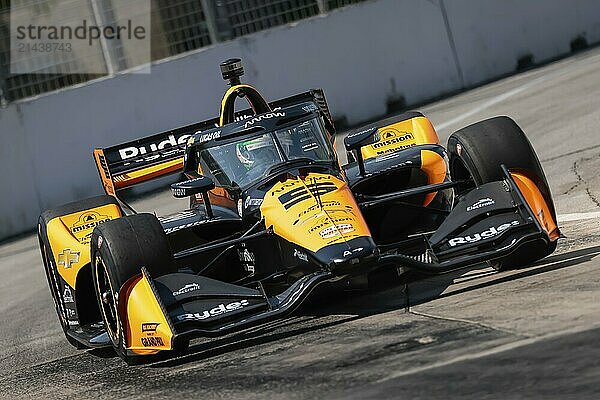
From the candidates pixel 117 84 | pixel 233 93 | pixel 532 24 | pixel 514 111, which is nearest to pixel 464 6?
pixel 532 24

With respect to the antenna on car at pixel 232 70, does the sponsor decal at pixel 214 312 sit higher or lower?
lower

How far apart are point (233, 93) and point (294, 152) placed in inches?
43.5

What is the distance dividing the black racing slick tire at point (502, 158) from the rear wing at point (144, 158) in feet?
6.17

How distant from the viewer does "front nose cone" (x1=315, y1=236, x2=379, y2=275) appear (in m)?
6.96

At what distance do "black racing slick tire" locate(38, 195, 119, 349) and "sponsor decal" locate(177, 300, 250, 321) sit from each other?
1710 mm

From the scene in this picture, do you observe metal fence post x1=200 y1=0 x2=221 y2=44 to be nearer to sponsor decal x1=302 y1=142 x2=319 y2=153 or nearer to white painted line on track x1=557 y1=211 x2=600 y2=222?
white painted line on track x1=557 y1=211 x2=600 y2=222

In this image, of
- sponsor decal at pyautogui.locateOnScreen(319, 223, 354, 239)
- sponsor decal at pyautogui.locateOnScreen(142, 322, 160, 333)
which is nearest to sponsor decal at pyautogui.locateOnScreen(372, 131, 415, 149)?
sponsor decal at pyautogui.locateOnScreen(319, 223, 354, 239)

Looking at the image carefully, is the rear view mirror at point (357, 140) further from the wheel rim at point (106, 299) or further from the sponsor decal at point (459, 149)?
the wheel rim at point (106, 299)

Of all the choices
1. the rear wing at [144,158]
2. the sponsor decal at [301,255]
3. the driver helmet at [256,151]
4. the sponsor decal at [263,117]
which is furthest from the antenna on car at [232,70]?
the sponsor decal at [301,255]

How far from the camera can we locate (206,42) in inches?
689

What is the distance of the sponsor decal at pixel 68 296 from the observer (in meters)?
8.66

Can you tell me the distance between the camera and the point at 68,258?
8.66 m

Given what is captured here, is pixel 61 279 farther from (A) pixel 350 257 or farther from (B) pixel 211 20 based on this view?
(B) pixel 211 20

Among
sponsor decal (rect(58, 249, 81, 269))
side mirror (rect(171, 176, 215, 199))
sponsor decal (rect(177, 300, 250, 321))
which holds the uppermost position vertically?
side mirror (rect(171, 176, 215, 199))
